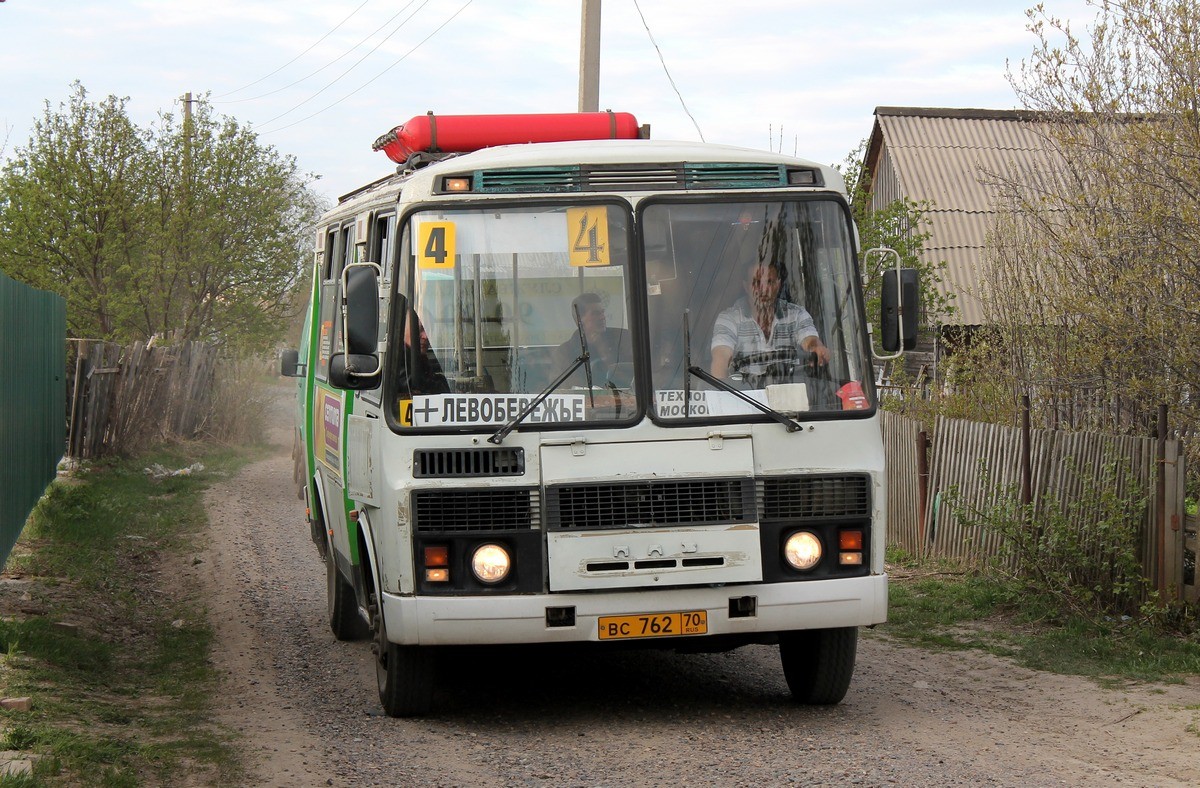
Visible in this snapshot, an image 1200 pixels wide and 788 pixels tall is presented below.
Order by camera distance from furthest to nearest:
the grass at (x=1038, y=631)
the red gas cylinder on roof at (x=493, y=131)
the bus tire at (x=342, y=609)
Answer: the bus tire at (x=342, y=609), the red gas cylinder on roof at (x=493, y=131), the grass at (x=1038, y=631)

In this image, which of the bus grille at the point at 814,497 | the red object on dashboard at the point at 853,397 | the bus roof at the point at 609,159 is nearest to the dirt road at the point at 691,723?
the bus grille at the point at 814,497

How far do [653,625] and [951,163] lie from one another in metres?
23.1

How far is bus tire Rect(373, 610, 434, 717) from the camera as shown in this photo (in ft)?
24.2

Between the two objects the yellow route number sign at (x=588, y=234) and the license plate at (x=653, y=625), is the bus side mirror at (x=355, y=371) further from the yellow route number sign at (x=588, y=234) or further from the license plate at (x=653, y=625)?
the license plate at (x=653, y=625)

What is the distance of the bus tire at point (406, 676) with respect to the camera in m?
7.37

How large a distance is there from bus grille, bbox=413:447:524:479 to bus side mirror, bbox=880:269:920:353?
1897 mm

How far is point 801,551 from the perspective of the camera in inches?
279

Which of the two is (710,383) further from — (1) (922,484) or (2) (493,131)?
(1) (922,484)

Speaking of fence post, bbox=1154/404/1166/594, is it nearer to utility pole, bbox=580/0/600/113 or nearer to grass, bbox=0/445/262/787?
grass, bbox=0/445/262/787

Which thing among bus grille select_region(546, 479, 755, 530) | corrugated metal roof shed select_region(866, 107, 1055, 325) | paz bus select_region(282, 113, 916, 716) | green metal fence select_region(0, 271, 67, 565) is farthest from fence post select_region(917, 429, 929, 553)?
corrugated metal roof shed select_region(866, 107, 1055, 325)

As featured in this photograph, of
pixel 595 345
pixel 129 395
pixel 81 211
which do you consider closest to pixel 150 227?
Answer: pixel 81 211

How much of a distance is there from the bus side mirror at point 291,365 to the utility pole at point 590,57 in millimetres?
5607

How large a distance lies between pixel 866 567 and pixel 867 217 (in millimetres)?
11050

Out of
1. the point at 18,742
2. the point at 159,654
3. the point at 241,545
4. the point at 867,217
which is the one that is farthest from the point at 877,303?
the point at 18,742
